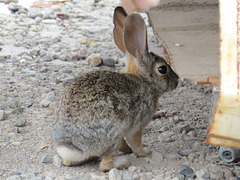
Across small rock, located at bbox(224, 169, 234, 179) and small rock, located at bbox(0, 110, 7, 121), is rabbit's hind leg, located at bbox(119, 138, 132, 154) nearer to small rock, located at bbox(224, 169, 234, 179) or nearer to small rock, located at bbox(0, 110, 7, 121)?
small rock, located at bbox(224, 169, 234, 179)

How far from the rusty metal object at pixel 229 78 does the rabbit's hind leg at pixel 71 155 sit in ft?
4.00

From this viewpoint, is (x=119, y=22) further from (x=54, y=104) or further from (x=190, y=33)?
(x=54, y=104)

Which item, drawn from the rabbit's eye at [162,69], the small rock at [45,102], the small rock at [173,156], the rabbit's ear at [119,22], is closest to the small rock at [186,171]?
the small rock at [173,156]

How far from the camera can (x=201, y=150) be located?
12.8ft

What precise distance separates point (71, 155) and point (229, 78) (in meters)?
1.44

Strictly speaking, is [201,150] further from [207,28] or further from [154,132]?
[207,28]

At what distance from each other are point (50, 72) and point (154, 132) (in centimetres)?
199

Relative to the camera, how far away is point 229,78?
2.56 metres

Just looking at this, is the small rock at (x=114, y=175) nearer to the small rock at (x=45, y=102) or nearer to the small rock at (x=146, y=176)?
the small rock at (x=146, y=176)

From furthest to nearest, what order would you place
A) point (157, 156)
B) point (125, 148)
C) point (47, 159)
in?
point (125, 148), point (157, 156), point (47, 159)

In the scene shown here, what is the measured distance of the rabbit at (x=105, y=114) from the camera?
3.42m

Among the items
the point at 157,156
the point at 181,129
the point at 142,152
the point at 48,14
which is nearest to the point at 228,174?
the point at 157,156

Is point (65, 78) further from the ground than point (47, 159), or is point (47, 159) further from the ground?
point (65, 78)

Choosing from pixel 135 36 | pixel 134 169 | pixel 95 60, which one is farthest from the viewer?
pixel 95 60
